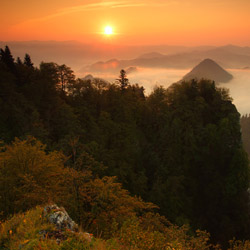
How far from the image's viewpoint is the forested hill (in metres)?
42.9

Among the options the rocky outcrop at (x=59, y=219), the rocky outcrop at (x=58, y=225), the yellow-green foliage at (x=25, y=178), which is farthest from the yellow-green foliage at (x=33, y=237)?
the yellow-green foliage at (x=25, y=178)

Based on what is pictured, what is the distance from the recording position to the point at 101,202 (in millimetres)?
16875

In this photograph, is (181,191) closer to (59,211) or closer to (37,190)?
(37,190)

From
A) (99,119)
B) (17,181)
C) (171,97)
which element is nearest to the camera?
(17,181)

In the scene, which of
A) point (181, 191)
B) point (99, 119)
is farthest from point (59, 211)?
point (181, 191)

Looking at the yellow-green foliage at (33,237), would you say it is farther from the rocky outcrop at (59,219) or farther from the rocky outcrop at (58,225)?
the rocky outcrop at (59,219)

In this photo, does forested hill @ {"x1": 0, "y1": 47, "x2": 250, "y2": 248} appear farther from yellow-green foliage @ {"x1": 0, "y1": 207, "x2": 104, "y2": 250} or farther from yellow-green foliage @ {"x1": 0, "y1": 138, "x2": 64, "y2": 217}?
yellow-green foliage @ {"x1": 0, "y1": 207, "x2": 104, "y2": 250}

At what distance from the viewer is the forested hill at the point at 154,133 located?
141ft

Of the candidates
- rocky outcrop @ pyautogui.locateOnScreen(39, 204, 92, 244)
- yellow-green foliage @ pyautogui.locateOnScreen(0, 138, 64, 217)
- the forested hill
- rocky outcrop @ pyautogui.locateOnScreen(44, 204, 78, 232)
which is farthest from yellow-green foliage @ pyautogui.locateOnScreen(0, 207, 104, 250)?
the forested hill

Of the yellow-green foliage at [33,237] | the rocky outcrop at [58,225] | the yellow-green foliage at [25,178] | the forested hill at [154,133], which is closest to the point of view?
the yellow-green foliage at [33,237]

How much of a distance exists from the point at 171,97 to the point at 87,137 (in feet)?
78.3

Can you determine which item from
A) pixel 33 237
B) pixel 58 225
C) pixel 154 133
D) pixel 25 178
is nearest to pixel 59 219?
pixel 58 225

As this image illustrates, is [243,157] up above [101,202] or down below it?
below

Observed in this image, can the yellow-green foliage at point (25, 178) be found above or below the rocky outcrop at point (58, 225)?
below
